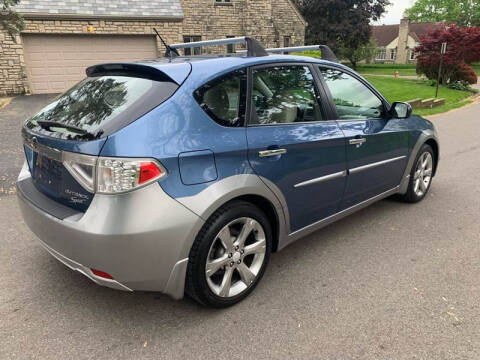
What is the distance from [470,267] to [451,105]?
13376mm

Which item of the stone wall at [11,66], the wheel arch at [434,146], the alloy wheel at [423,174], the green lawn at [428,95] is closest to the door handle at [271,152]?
the alloy wheel at [423,174]

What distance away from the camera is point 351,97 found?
368 centimetres

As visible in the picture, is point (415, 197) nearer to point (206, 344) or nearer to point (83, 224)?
point (206, 344)

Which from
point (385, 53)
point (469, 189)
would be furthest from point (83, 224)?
point (385, 53)

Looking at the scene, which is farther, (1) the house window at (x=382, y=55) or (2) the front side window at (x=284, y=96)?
(1) the house window at (x=382, y=55)

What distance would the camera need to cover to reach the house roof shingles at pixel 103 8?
1362 cm

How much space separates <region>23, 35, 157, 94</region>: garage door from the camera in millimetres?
13828

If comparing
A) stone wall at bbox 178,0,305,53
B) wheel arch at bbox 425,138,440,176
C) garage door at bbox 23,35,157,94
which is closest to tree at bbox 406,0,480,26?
stone wall at bbox 178,0,305,53

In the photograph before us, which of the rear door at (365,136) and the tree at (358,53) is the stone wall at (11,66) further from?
the tree at (358,53)

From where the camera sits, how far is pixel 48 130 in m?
2.50

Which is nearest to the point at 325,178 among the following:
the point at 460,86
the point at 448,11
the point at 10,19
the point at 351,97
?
the point at 351,97

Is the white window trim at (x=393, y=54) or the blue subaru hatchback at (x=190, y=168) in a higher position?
the white window trim at (x=393, y=54)

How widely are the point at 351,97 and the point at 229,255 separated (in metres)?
2.06

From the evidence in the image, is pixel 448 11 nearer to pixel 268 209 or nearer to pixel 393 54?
pixel 393 54
